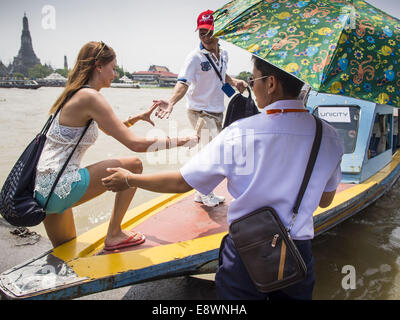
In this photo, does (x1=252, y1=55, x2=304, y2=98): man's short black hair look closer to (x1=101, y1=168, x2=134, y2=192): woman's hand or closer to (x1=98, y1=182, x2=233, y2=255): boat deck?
(x1=101, y1=168, x2=134, y2=192): woman's hand

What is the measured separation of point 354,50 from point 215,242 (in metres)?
1.58

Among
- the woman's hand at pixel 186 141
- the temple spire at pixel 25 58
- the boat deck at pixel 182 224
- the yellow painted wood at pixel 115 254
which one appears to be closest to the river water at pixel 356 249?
the yellow painted wood at pixel 115 254

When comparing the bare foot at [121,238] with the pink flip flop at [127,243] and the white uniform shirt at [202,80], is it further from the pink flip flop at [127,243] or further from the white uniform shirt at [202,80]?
the white uniform shirt at [202,80]

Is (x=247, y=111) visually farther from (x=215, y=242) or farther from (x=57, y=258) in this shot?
(x=57, y=258)

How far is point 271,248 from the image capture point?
1.40m

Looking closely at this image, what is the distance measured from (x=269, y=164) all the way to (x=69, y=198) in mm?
1404

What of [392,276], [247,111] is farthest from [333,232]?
[247,111]

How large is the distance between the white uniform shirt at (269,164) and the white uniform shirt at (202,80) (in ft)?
6.79

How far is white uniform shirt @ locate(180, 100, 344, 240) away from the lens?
1372mm

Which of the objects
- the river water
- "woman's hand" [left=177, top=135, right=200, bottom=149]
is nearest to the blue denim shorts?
"woman's hand" [left=177, top=135, right=200, bottom=149]

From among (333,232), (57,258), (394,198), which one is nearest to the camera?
(57,258)

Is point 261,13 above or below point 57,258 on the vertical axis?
above

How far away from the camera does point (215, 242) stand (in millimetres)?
2451
